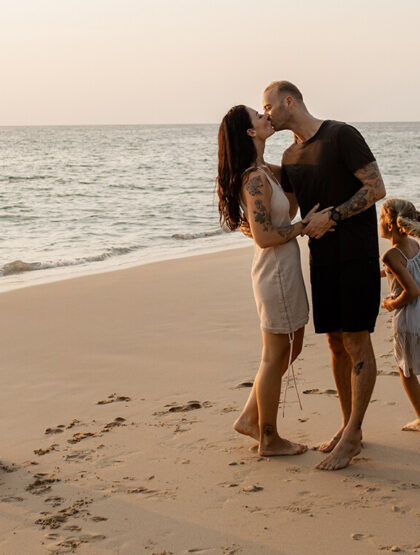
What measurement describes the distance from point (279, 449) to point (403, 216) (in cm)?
141

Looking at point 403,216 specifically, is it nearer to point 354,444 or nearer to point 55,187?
point 354,444

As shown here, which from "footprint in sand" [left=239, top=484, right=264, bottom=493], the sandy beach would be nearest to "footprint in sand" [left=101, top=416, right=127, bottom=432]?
the sandy beach

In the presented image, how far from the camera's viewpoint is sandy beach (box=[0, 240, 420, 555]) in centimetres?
303

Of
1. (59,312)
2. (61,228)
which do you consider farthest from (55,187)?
(59,312)

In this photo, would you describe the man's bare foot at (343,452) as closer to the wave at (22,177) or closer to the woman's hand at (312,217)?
the woman's hand at (312,217)

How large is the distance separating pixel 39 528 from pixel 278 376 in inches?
56.3

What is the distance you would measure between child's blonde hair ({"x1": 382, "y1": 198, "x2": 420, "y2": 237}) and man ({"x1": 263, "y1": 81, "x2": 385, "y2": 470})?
0.63ft

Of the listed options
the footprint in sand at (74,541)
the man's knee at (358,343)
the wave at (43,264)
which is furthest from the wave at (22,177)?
the footprint in sand at (74,541)

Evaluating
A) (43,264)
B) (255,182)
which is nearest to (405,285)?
(255,182)

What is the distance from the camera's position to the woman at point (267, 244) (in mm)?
3660

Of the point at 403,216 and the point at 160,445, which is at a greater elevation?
the point at 403,216

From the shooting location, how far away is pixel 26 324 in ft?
22.6

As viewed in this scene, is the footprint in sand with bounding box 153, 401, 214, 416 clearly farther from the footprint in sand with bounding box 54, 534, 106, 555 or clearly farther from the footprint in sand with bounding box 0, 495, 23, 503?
the footprint in sand with bounding box 54, 534, 106, 555

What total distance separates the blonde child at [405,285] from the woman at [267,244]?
0.52m
